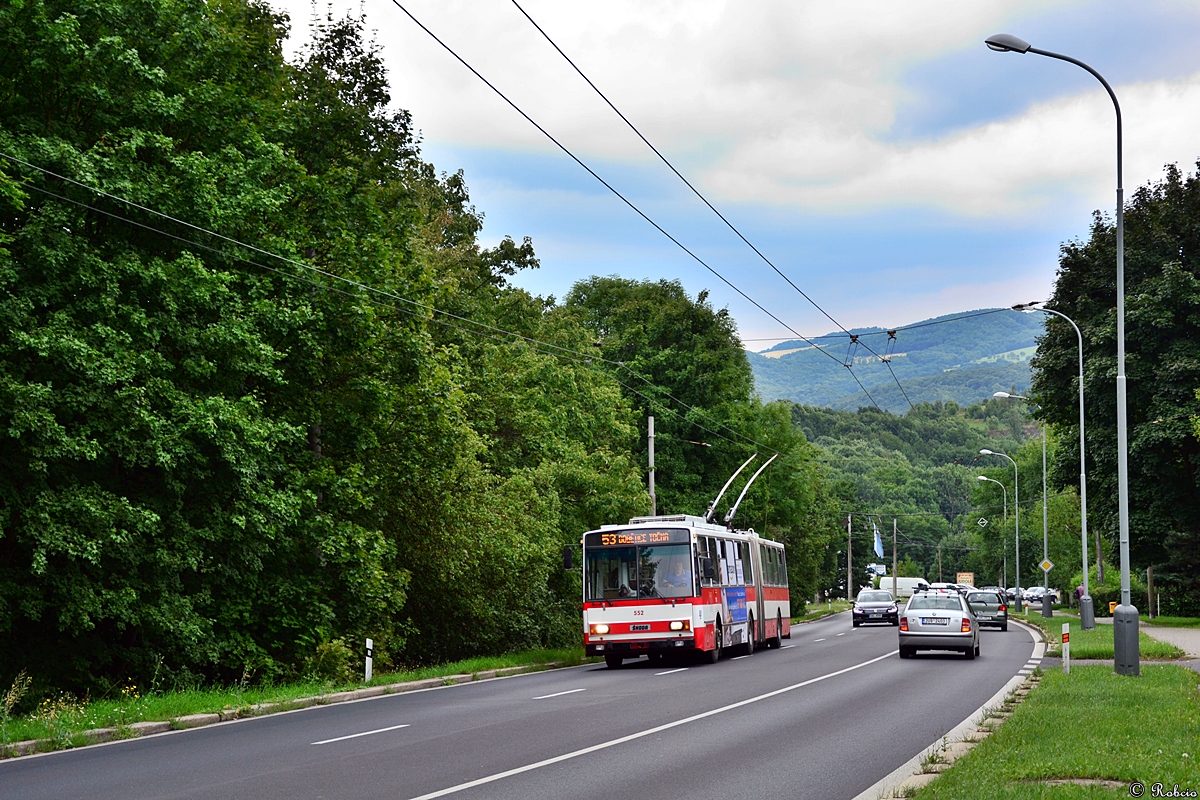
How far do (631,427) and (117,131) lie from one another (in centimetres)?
3118

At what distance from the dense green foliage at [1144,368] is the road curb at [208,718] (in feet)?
96.1

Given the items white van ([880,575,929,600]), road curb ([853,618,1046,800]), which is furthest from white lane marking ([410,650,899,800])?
white van ([880,575,929,600])

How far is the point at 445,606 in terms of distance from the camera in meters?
31.8

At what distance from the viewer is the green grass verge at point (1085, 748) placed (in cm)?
916

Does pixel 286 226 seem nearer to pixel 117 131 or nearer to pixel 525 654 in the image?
pixel 117 131

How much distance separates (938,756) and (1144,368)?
128ft

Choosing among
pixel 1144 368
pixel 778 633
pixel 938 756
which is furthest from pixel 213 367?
pixel 1144 368

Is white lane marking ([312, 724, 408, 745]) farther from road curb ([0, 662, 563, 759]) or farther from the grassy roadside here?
the grassy roadside

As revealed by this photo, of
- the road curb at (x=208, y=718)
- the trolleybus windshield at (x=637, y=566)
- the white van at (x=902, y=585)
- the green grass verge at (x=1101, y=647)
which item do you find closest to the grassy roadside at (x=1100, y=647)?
the green grass verge at (x=1101, y=647)

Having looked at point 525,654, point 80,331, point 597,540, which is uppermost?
point 80,331

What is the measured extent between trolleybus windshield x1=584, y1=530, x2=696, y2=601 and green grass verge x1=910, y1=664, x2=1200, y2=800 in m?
11.3

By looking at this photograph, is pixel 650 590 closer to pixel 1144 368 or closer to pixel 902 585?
pixel 1144 368

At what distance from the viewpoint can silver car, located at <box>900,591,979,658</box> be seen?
29.4 m

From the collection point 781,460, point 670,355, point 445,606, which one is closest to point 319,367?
point 445,606
